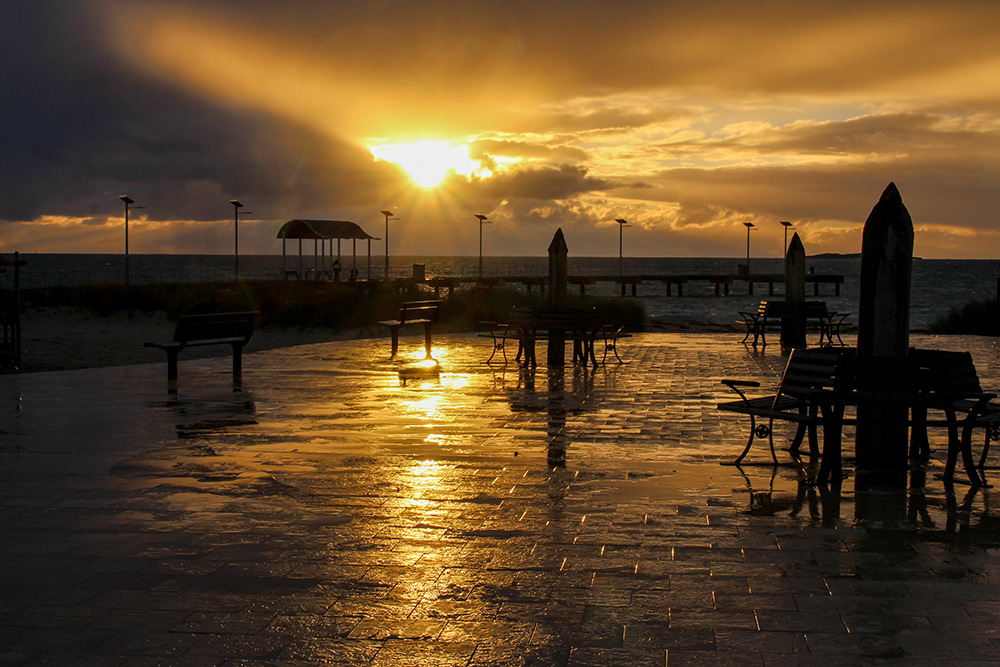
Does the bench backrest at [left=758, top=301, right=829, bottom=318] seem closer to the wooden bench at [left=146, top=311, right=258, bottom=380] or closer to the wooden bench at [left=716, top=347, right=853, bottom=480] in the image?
the wooden bench at [left=146, top=311, right=258, bottom=380]

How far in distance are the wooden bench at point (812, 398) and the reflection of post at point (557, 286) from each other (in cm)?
710

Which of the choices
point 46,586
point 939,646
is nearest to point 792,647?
point 939,646

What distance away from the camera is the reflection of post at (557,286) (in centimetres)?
1441

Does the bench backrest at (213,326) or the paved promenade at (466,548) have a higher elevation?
the bench backrest at (213,326)

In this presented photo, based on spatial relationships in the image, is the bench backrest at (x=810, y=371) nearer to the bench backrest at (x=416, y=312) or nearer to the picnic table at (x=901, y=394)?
the picnic table at (x=901, y=394)

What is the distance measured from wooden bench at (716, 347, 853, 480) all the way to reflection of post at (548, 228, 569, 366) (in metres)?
7.10

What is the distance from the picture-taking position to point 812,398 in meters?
6.38

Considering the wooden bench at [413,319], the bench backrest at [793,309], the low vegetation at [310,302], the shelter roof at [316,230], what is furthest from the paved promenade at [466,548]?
the shelter roof at [316,230]

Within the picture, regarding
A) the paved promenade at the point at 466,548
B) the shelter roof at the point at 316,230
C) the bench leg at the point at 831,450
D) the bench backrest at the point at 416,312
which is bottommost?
the paved promenade at the point at 466,548

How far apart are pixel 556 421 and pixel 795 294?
11578 millimetres

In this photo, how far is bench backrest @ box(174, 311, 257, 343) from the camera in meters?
12.2

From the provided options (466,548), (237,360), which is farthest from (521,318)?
(466,548)

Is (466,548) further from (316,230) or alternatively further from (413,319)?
(316,230)

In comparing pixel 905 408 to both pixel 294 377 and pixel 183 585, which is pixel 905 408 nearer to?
pixel 183 585
